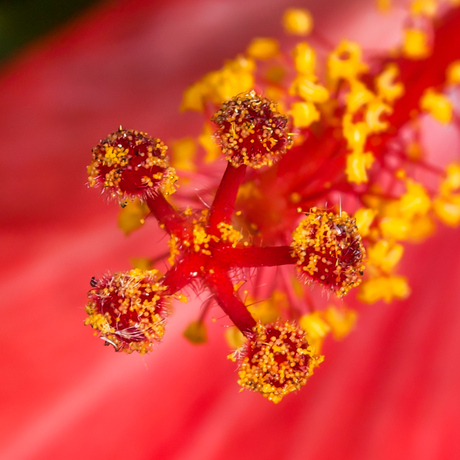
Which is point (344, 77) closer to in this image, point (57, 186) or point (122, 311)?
point (57, 186)

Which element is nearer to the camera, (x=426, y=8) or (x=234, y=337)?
(x=234, y=337)

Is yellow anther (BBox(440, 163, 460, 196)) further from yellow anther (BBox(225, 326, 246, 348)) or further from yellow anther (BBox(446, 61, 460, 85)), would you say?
yellow anther (BBox(225, 326, 246, 348))

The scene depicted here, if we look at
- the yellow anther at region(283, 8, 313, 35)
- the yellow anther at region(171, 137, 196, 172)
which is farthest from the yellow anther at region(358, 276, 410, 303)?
the yellow anther at region(283, 8, 313, 35)

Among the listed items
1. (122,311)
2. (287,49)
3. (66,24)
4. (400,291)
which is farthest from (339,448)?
(66,24)

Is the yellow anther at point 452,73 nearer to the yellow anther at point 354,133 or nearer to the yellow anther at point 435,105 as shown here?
the yellow anther at point 435,105

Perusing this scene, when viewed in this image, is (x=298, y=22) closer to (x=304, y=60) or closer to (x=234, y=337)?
(x=304, y=60)

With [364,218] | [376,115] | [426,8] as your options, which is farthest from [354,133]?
[426,8]
